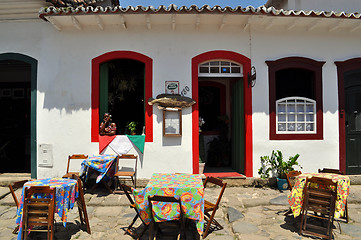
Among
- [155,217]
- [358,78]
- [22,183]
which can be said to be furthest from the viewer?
[358,78]

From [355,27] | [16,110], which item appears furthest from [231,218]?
[16,110]

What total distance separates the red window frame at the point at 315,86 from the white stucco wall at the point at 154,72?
0.13 metres

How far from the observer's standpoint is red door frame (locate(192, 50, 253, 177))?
653cm

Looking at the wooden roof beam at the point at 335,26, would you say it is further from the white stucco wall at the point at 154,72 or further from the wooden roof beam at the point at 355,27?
the white stucco wall at the point at 154,72

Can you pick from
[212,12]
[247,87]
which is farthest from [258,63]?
[212,12]

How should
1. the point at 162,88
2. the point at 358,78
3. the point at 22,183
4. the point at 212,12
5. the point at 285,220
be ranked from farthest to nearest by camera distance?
the point at 358,78 < the point at 162,88 < the point at 212,12 < the point at 285,220 < the point at 22,183

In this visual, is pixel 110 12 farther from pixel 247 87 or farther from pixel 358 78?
pixel 358 78

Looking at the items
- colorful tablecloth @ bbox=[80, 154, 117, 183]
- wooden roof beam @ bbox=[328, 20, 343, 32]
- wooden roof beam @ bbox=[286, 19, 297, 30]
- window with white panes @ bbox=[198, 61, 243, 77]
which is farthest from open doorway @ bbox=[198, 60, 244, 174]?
colorful tablecloth @ bbox=[80, 154, 117, 183]

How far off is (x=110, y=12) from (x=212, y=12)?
2251 millimetres

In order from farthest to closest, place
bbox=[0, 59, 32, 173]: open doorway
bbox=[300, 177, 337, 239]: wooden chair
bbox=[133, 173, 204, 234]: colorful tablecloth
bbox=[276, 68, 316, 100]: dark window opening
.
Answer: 1. bbox=[0, 59, 32, 173]: open doorway
2. bbox=[276, 68, 316, 100]: dark window opening
3. bbox=[300, 177, 337, 239]: wooden chair
4. bbox=[133, 173, 204, 234]: colorful tablecloth

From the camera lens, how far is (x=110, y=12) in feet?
19.1

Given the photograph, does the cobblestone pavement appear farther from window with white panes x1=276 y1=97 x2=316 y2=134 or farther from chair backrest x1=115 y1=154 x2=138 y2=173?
window with white panes x1=276 y1=97 x2=316 y2=134

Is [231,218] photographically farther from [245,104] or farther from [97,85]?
[97,85]

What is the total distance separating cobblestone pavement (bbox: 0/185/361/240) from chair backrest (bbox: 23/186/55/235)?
541mm
